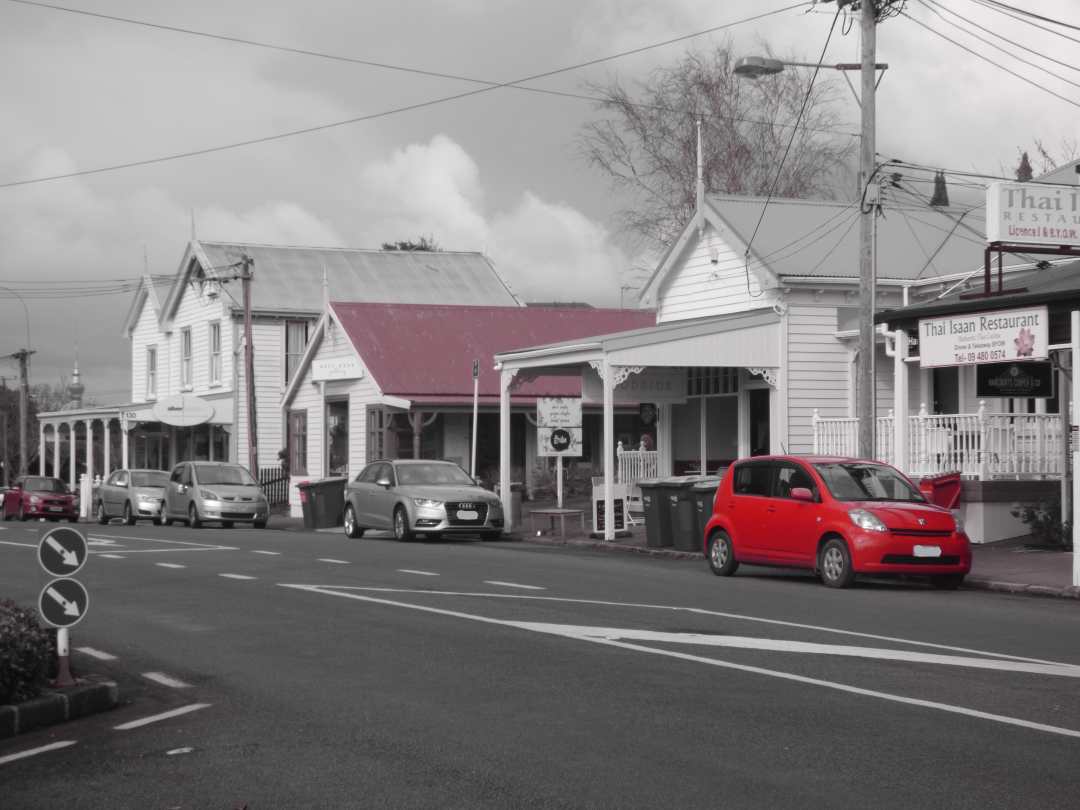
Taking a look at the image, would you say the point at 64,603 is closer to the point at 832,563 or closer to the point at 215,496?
the point at 832,563

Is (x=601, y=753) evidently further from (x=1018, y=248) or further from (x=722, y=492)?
(x=1018, y=248)

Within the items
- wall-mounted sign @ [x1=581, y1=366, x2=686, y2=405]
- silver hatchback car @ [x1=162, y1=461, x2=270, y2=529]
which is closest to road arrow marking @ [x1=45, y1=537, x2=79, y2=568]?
wall-mounted sign @ [x1=581, y1=366, x2=686, y2=405]

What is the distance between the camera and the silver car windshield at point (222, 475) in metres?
37.8

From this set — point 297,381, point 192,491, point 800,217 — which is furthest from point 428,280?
point 800,217

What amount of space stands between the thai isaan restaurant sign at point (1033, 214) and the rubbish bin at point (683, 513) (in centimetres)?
705

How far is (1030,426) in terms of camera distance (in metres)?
23.9

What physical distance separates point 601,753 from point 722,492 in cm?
1225

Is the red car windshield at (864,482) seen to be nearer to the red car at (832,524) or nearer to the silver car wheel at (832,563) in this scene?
the red car at (832,524)

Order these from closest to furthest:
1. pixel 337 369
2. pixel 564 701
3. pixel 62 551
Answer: pixel 564 701 → pixel 62 551 → pixel 337 369

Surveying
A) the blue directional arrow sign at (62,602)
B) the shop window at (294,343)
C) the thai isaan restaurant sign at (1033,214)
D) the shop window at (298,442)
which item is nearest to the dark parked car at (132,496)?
the shop window at (298,442)

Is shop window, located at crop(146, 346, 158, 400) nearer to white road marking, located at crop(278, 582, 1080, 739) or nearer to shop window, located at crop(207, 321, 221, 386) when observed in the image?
shop window, located at crop(207, 321, 221, 386)

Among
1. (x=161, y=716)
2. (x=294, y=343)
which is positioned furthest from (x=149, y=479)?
(x=161, y=716)

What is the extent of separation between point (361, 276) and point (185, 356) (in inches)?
282

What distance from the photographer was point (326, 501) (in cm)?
3694
